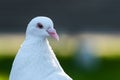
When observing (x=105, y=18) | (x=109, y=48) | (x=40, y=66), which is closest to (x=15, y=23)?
(x=105, y=18)

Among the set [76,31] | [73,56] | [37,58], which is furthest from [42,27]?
[76,31]

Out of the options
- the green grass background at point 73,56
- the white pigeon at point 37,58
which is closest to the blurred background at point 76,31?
the green grass background at point 73,56

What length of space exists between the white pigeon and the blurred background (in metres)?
7.64

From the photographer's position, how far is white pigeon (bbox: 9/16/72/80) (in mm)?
7922

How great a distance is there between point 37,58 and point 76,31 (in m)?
12.7

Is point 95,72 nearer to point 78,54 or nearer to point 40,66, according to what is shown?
point 78,54

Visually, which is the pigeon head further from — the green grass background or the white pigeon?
the green grass background

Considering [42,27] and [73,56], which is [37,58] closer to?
[42,27]

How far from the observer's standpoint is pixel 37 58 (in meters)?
8.02

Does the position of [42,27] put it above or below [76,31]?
above

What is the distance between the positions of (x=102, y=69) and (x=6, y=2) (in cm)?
872

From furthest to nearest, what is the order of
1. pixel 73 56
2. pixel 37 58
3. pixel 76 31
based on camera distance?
pixel 76 31 → pixel 73 56 → pixel 37 58

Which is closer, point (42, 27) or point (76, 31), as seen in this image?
point (42, 27)

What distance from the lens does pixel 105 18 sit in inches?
923
